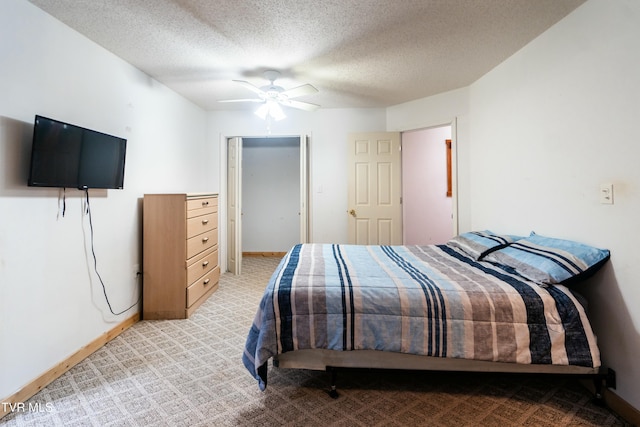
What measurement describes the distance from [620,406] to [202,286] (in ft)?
10.8

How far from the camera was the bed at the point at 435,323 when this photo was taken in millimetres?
1547

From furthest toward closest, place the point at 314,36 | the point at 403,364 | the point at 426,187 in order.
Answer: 1. the point at 426,187
2. the point at 314,36
3. the point at 403,364

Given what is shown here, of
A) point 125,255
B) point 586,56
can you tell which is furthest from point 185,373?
point 586,56

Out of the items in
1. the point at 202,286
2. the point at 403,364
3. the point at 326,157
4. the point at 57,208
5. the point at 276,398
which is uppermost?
the point at 326,157

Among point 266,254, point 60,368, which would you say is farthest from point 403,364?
point 266,254

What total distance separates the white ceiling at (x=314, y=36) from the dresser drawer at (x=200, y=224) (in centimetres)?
146

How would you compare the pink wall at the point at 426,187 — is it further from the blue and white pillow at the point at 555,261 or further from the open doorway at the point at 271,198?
the blue and white pillow at the point at 555,261

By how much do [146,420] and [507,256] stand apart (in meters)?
2.39

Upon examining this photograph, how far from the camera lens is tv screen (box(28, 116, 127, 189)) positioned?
1755 millimetres

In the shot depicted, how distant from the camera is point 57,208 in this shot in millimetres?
1984

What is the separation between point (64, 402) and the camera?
168 cm

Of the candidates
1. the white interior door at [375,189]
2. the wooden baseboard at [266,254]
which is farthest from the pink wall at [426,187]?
the wooden baseboard at [266,254]

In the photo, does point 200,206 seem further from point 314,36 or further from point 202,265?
point 314,36

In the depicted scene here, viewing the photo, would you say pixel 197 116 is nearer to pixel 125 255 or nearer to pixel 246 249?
pixel 125 255
